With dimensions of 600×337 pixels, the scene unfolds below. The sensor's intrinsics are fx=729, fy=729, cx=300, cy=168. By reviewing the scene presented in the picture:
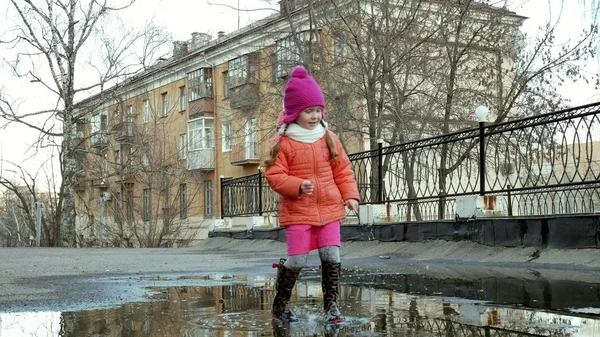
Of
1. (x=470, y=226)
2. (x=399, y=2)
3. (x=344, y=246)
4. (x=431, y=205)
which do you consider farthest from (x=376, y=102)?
(x=470, y=226)

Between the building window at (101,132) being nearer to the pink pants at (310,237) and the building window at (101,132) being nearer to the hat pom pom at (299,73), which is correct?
the hat pom pom at (299,73)

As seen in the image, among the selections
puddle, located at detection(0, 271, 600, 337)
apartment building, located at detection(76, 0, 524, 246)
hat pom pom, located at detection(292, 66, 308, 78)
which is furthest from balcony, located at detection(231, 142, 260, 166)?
hat pom pom, located at detection(292, 66, 308, 78)

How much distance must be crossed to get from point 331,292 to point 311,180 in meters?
0.62

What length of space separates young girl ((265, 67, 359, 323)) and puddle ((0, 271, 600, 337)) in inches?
9.4

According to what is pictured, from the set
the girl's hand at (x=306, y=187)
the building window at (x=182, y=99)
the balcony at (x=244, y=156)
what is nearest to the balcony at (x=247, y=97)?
the balcony at (x=244, y=156)

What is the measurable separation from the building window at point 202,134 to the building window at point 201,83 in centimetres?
145

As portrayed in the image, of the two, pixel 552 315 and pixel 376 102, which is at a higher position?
pixel 376 102

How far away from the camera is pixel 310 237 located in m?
4.04

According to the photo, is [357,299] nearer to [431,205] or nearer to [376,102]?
[431,205]

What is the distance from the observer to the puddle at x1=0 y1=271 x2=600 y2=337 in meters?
3.43

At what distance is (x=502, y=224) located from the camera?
8.45m

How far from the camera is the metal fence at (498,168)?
27.5 ft

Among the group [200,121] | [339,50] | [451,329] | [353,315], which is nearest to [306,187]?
[353,315]

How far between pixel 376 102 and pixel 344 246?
8660 millimetres
